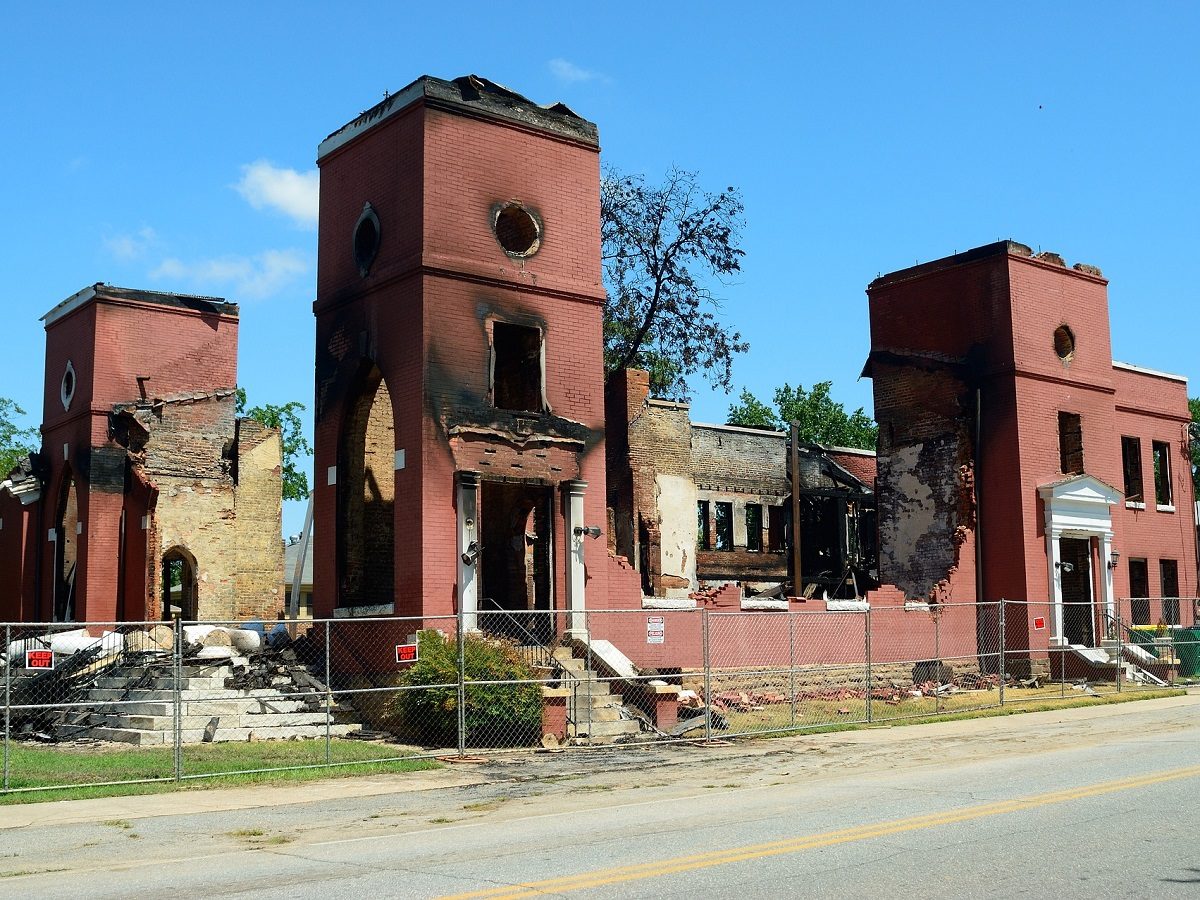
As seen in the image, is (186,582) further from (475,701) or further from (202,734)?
(475,701)

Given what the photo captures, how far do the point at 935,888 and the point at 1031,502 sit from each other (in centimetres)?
2599

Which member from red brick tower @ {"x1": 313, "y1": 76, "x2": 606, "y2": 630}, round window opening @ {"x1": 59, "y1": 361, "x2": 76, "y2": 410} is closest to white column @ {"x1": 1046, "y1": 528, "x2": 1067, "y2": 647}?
red brick tower @ {"x1": 313, "y1": 76, "x2": 606, "y2": 630}

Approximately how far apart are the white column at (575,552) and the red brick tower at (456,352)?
4 cm

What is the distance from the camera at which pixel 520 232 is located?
2508 cm

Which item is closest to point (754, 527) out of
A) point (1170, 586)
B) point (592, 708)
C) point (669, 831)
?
point (1170, 586)

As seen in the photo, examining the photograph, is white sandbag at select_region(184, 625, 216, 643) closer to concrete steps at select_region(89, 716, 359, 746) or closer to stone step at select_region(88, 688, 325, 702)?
stone step at select_region(88, 688, 325, 702)

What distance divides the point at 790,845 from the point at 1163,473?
33.7 metres

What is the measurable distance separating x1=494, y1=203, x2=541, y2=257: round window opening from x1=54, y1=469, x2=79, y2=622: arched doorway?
15.6 metres

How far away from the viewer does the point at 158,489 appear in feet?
110

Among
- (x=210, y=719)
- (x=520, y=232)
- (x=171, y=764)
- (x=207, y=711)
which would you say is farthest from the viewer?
(x=520, y=232)

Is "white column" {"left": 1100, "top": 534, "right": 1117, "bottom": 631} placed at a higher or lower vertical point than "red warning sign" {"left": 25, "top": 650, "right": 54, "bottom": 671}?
higher

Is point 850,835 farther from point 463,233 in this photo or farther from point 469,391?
point 463,233

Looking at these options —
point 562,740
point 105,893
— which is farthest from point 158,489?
point 105,893

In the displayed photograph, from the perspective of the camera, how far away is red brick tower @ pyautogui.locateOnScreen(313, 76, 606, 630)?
23.1 meters
